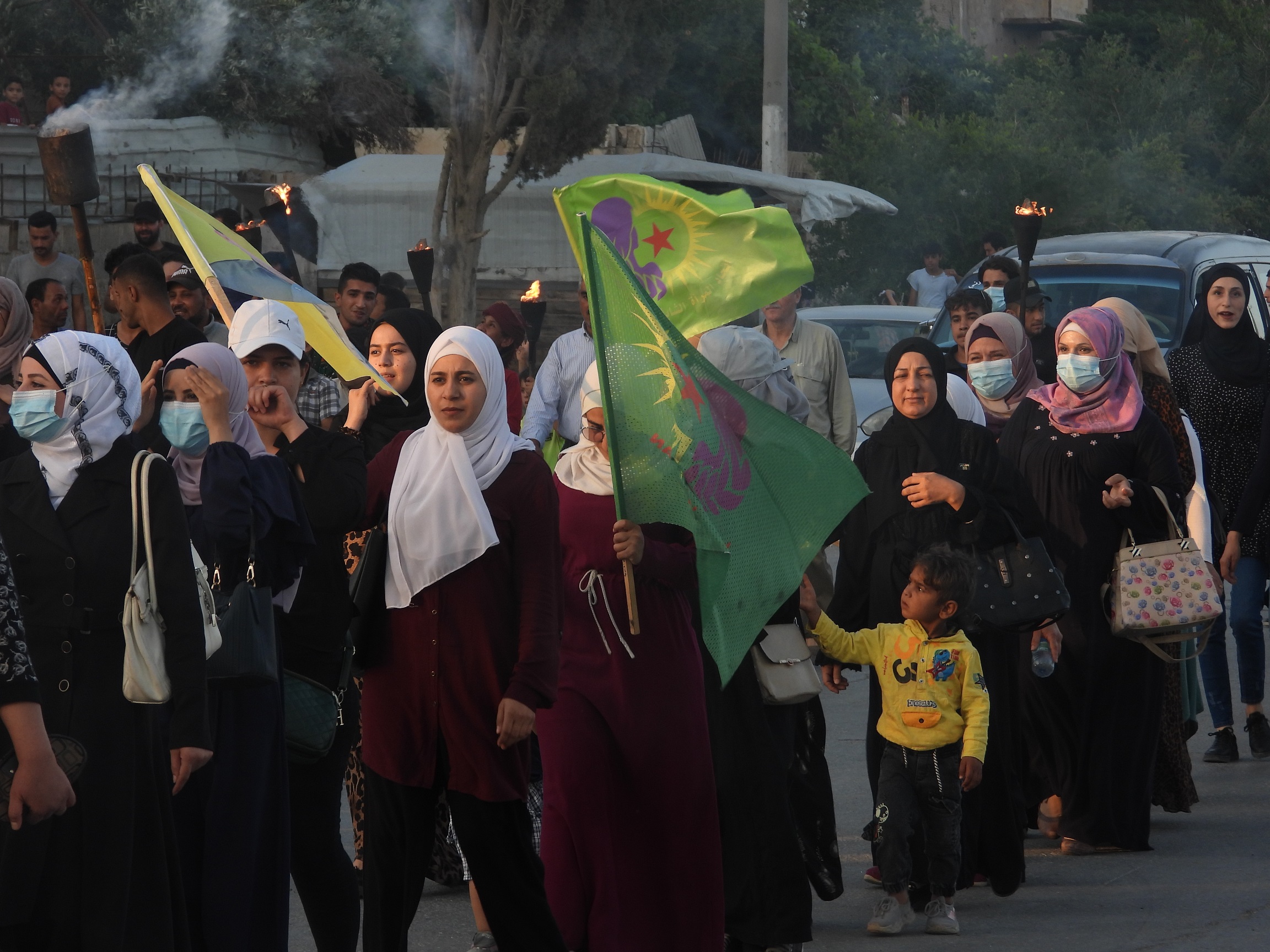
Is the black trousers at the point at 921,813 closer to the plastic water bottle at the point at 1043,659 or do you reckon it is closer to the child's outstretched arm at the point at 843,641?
the child's outstretched arm at the point at 843,641

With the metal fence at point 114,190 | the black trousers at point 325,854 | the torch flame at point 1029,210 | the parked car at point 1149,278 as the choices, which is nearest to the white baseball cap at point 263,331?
the black trousers at point 325,854

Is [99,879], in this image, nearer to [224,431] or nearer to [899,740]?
[224,431]

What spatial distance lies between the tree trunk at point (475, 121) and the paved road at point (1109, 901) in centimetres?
1197

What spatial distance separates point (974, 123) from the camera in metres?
28.9

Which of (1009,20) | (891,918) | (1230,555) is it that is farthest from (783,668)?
(1009,20)

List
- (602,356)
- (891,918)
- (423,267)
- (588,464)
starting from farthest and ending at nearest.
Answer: (423,267) → (891,918) → (588,464) → (602,356)

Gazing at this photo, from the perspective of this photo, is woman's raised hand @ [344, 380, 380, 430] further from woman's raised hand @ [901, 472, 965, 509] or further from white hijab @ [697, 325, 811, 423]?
woman's raised hand @ [901, 472, 965, 509]

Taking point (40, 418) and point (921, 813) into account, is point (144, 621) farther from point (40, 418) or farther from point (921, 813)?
point (921, 813)

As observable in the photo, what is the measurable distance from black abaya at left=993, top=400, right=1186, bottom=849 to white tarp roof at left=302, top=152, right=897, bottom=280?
1255cm

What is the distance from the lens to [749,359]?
19.3ft

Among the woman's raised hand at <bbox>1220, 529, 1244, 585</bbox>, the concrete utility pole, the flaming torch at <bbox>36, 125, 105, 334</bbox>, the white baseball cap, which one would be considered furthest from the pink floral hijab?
the concrete utility pole

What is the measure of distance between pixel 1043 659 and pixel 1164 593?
1.59ft

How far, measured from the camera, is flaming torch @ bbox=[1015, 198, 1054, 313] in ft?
33.7

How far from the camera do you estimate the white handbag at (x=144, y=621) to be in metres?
3.95
